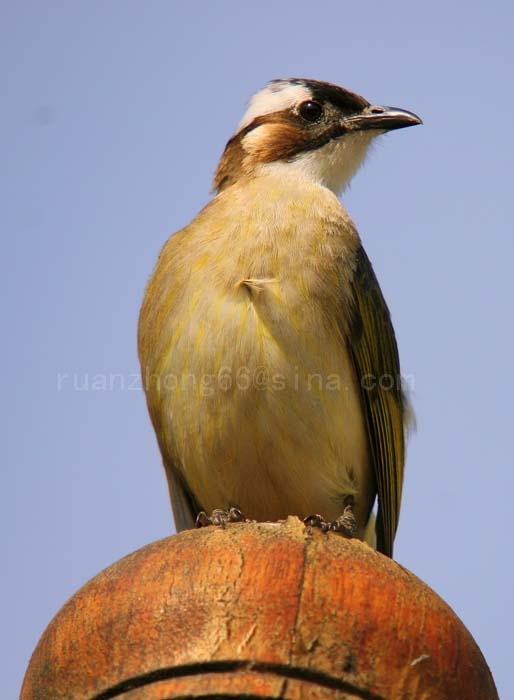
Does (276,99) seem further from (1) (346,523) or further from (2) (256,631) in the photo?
(2) (256,631)

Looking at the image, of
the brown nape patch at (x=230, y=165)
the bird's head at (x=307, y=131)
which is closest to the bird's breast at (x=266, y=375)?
the brown nape patch at (x=230, y=165)

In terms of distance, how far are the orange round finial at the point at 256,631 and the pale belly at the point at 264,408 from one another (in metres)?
1.87

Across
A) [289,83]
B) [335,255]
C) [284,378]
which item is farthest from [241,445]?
[289,83]

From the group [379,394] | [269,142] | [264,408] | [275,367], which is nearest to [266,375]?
[275,367]

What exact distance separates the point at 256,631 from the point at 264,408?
2.25m

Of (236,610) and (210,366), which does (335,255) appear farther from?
(236,610)

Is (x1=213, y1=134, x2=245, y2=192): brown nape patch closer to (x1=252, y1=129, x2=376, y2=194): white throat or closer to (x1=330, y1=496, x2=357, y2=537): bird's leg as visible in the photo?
(x1=252, y1=129, x2=376, y2=194): white throat

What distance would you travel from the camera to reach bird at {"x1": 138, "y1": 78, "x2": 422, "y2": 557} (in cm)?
555

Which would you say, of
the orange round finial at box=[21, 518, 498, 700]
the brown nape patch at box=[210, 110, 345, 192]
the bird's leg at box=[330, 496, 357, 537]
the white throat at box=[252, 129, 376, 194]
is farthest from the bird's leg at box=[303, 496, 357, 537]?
the brown nape patch at box=[210, 110, 345, 192]

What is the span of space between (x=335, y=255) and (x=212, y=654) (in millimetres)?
3076

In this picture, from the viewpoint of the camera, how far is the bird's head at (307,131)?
709cm

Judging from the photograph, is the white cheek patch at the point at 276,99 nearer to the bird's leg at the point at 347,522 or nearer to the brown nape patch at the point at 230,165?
the brown nape patch at the point at 230,165

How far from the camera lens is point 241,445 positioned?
5.64 metres

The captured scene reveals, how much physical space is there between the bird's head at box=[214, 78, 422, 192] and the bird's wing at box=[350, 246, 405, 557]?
3.40ft
